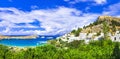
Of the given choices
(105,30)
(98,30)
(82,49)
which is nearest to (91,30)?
(98,30)

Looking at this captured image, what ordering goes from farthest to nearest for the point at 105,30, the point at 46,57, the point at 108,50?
the point at 105,30 < the point at 108,50 < the point at 46,57

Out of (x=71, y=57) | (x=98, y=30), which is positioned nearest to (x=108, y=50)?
(x=71, y=57)

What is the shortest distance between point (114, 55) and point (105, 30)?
56.9 meters

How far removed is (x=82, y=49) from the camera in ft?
290

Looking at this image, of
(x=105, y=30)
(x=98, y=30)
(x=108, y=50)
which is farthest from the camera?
(x=98, y=30)

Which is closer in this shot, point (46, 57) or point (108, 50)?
point (46, 57)

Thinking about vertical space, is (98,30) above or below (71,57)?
above

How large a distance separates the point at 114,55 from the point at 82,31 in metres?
74.3

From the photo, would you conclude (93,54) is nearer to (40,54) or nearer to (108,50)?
(108,50)

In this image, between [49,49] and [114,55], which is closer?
[114,55]

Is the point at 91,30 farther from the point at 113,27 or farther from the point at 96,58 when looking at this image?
the point at 96,58

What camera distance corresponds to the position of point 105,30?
131 metres

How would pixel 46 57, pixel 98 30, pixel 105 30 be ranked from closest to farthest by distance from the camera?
pixel 46 57, pixel 105 30, pixel 98 30

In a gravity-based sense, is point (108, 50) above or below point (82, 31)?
below
